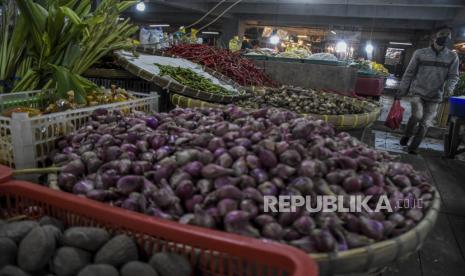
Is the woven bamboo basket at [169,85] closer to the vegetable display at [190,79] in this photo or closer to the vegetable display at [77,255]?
the vegetable display at [190,79]

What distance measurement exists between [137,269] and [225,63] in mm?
3495

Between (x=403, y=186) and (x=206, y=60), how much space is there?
3062 mm

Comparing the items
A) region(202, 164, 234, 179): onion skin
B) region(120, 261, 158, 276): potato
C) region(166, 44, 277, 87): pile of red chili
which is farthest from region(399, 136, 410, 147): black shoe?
region(120, 261, 158, 276): potato

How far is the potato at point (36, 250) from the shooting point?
0.92m

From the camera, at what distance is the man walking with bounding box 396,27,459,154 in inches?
188

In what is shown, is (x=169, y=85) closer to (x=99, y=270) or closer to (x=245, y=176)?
(x=245, y=176)

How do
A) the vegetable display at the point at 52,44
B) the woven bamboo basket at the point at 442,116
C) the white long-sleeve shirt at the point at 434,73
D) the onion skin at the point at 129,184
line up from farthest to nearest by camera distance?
1. the woven bamboo basket at the point at 442,116
2. the white long-sleeve shirt at the point at 434,73
3. the vegetable display at the point at 52,44
4. the onion skin at the point at 129,184

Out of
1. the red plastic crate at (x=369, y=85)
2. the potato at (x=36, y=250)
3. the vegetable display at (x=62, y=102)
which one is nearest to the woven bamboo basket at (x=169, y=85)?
the vegetable display at (x=62, y=102)

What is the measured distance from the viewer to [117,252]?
0.93 m

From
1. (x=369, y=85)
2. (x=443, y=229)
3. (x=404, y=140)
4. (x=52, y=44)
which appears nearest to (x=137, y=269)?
(x=52, y=44)

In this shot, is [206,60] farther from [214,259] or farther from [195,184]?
[214,259]

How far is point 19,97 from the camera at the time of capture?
2094mm

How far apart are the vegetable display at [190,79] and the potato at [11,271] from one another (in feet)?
6.93

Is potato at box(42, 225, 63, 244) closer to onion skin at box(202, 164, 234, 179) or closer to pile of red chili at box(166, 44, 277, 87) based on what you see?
onion skin at box(202, 164, 234, 179)
